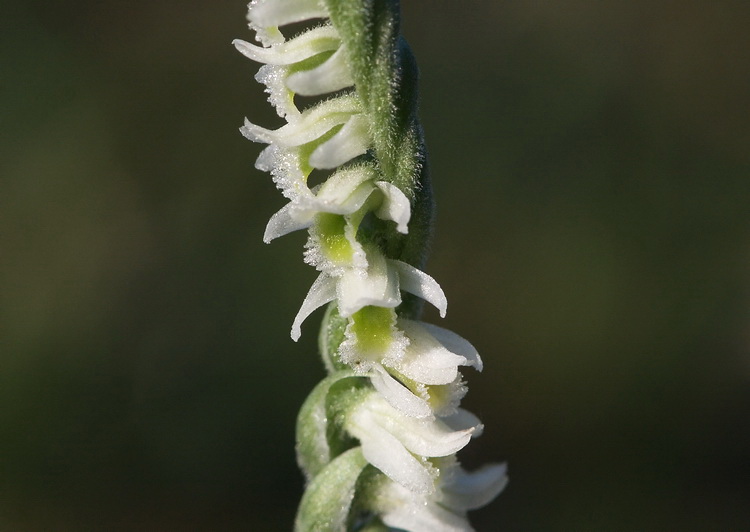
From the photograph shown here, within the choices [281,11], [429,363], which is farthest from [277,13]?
[429,363]

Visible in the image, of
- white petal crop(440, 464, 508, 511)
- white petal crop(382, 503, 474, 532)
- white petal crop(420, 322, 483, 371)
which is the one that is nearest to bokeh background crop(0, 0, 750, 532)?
white petal crop(440, 464, 508, 511)

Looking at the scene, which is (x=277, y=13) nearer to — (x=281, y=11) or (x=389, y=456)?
(x=281, y=11)

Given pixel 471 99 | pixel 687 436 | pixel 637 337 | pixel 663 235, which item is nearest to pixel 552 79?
pixel 471 99

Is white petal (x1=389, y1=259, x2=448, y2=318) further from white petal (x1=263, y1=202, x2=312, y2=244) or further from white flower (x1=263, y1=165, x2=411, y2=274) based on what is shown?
white petal (x1=263, y1=202, x2=312, y2=244)

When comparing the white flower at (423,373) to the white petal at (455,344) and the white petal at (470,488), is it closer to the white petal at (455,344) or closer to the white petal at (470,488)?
the white petal at (455,344)

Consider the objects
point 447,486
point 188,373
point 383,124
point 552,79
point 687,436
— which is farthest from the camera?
point 552,79

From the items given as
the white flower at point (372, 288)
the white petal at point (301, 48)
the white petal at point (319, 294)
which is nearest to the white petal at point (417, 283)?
the white flower at point (372, 288)

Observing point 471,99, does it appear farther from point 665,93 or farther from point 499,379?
point 499,379
